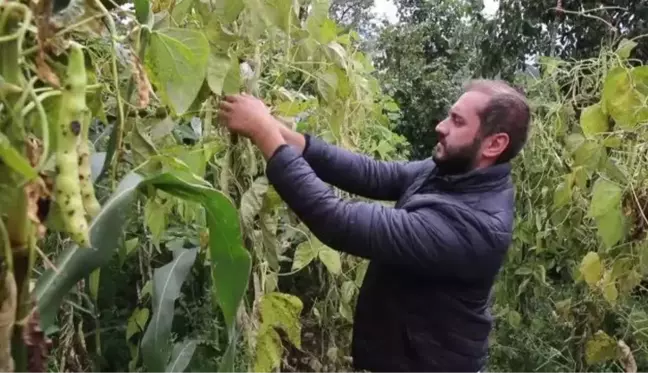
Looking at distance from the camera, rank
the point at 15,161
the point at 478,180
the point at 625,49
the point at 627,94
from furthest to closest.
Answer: the point at 625,49, the point at 627,94, the point at 478,180, the point at 15,161

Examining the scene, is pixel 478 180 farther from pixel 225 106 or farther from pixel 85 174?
pixel 85 174

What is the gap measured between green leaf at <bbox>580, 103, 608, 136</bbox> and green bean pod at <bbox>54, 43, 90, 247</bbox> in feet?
4.53

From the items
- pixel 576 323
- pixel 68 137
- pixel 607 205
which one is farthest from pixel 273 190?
pixel 576 323

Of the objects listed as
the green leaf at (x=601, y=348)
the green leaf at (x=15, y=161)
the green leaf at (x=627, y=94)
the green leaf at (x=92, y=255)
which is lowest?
the green leaf at (x=601, y=348)

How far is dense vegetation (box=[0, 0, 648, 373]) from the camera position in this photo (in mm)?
670

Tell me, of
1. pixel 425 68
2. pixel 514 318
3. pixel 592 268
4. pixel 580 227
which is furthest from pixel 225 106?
pixel 425 68

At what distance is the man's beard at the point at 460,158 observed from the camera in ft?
5.25

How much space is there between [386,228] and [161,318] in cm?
39

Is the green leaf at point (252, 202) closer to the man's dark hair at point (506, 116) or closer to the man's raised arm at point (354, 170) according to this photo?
the man's raised arm at point (354, 170)

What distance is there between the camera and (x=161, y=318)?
1.36 m

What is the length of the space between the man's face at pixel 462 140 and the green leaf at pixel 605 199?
28 centimetres

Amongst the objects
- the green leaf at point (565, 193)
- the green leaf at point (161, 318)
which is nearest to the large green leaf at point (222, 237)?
the green leaf at point (161, 318)

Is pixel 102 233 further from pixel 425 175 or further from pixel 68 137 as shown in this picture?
pixel 425 175

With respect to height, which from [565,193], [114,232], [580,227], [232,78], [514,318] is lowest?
[514,318]
